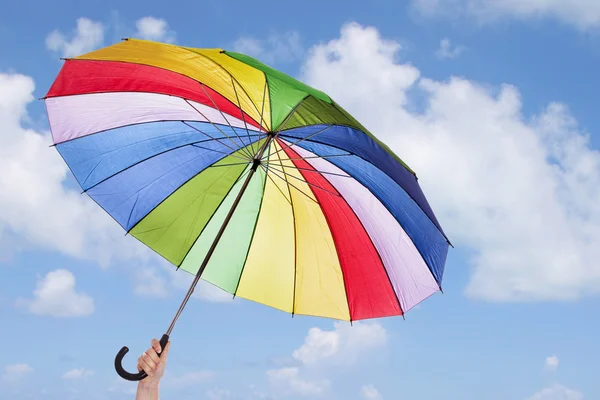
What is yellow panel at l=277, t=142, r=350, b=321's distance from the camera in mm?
6473

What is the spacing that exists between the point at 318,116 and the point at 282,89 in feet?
1.21

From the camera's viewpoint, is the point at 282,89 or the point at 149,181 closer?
the point at 282,89

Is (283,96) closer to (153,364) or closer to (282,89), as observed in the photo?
(282,89)

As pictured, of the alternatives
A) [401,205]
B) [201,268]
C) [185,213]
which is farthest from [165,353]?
[401,205]

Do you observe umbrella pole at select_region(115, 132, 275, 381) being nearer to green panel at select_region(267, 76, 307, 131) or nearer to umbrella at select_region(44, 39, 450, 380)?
umbrella at select_region(44, 39, 450, 380)

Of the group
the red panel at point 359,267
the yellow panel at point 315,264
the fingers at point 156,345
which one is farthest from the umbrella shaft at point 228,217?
the fingers at point 156,345

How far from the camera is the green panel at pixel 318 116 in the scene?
5156 millimetres

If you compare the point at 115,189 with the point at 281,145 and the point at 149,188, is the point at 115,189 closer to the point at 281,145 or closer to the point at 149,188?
the point at 149,188

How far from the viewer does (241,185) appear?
21.2ft

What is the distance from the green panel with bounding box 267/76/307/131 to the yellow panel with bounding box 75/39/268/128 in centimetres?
13

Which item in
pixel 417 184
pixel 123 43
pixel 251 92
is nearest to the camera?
pixel 251 92

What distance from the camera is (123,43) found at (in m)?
5.87

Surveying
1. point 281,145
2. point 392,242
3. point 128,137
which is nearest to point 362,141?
point 281,145

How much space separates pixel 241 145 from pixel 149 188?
0.98m
